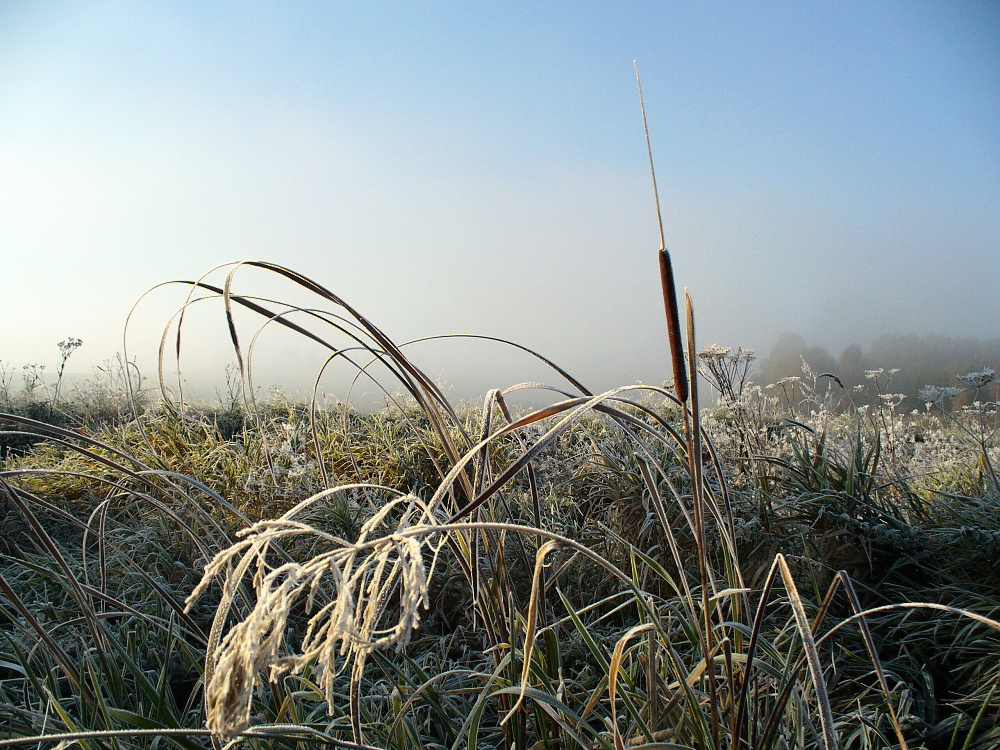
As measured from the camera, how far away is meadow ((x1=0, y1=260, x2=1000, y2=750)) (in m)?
0.84

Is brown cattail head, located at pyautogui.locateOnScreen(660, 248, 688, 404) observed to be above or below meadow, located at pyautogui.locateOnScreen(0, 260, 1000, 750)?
above

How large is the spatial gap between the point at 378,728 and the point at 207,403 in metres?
6.39

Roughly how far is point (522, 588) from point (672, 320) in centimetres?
187

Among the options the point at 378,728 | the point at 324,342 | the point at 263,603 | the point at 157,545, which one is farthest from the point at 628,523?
the point at 263,603

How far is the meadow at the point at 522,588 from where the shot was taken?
0.84 m

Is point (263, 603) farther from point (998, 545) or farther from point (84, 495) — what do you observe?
point (84, 495)

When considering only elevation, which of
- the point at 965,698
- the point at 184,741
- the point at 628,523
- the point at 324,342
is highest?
the point at 324,342

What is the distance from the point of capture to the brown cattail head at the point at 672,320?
0.83 meters

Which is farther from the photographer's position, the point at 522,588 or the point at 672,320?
the point at 522,588

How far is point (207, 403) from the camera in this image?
7.12 m

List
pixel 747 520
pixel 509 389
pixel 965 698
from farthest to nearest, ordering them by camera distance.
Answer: pixel 747 520 → pixel 965 698 → pixel 509 389

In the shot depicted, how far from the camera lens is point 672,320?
0.83m

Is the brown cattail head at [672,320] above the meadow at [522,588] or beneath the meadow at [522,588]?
above

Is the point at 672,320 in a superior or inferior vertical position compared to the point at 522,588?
superior
